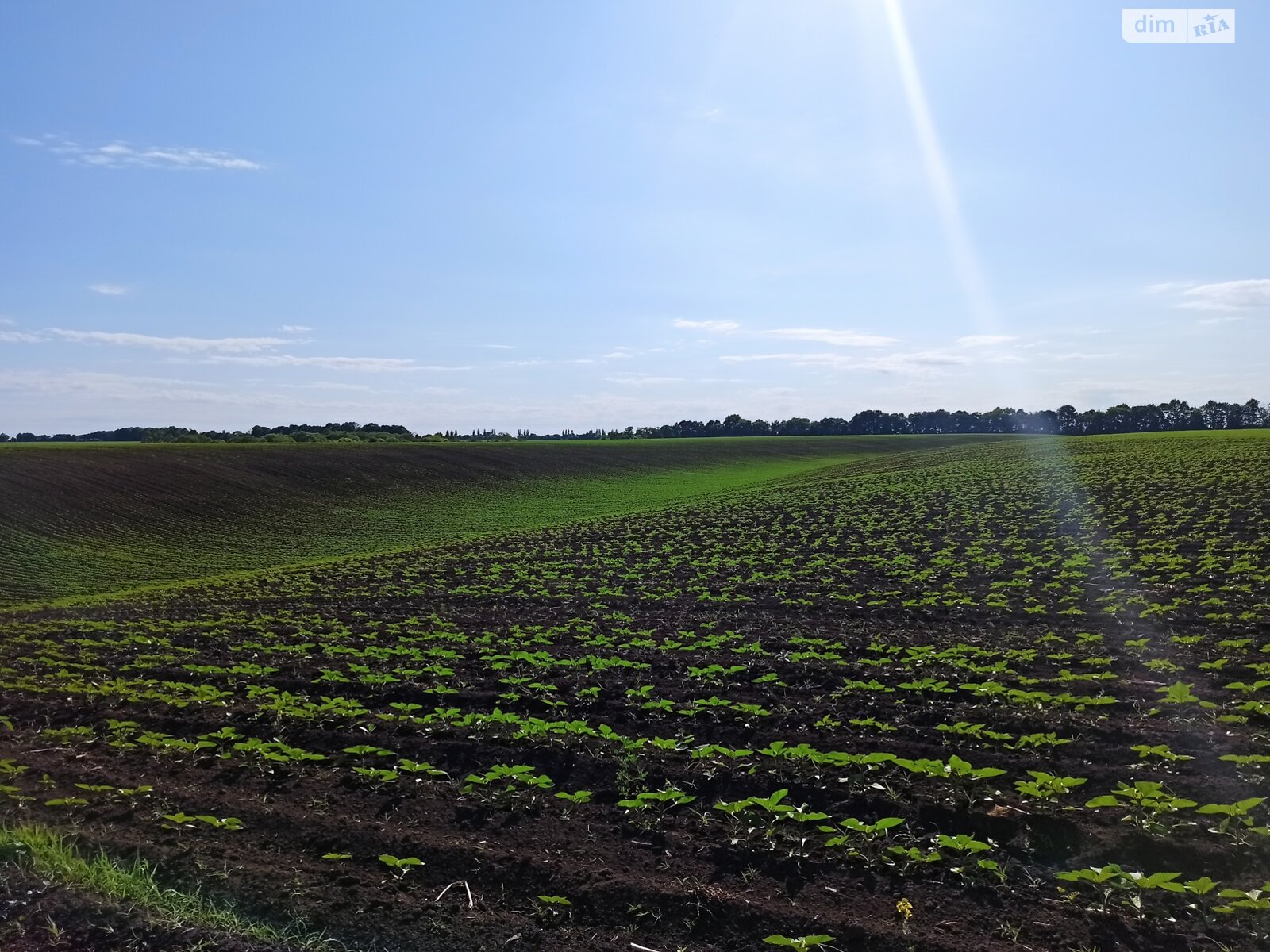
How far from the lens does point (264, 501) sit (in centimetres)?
4697

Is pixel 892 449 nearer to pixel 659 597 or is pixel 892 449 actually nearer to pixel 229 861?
pixel 659 597

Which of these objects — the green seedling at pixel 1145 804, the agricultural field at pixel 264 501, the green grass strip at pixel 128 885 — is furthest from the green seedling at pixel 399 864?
the agricultural field at pixel 264 501

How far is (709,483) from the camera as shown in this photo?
65.1 m

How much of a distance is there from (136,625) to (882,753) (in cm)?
1628

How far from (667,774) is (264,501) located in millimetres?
45951

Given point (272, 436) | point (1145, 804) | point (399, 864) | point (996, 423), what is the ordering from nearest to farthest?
point (399, 864)
point (1145, 804)
point (272, 436)
point (996, 423)

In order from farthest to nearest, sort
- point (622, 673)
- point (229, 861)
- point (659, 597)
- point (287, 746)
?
point (659, 597), point (622, 673), point (287, 746), point (229, 861)

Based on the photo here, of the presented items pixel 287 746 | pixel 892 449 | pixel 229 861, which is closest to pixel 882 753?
pixel 229 861

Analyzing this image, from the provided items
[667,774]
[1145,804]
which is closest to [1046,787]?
[1145,804]

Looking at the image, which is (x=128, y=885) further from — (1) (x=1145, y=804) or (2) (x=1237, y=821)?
(2) (x=1237, y=821)

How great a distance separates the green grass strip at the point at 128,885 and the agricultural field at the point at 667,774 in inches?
1.1

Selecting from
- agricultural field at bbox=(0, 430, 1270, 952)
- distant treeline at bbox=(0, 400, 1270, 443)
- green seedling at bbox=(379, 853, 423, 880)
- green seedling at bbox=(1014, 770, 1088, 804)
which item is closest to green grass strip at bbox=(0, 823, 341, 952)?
agricultural field at bbox=(0, 430, 1270, 952)

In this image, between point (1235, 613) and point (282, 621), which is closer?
point (1235, 613)

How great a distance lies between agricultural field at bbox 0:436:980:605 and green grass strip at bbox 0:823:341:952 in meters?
24.2
